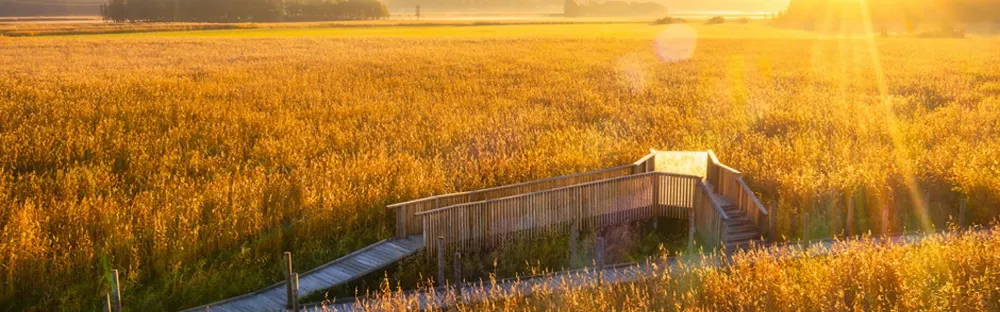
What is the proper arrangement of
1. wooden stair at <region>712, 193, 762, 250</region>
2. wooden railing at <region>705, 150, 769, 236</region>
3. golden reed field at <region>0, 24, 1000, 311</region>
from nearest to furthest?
golden reed field at <region>0, 24, 1000, 311</region>
wooden stair at <region>712, 193, 762, 250</region>
wooden railing at <region>705, 150, 769, 236</region>

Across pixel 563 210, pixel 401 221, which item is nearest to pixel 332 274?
pixel 401 221

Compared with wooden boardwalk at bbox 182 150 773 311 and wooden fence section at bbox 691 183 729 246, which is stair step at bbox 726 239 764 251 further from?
wooden fence section at bbox 691 183 729 246

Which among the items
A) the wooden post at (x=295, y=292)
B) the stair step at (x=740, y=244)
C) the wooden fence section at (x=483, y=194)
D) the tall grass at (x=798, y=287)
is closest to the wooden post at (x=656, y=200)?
the wooden fence section at (x=483, y=194)

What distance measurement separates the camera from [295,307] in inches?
353

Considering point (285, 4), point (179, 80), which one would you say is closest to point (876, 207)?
point (179, 80)

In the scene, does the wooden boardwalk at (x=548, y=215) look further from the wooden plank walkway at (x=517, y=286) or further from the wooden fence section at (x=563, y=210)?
the wooden plank walkway at (x=517, y=286)

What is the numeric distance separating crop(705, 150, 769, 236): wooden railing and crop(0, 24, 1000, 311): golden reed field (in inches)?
30.4

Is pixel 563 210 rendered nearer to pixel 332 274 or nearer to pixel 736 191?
pixel 736 191

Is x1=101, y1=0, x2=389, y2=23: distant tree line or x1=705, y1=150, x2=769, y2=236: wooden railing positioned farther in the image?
x1=101, y1=0, x2=389, y2=23: distant tree line

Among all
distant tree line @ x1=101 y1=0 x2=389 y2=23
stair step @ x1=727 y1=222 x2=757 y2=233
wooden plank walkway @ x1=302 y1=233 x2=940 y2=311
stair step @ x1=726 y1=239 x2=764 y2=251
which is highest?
distant tree line @ x1=101 y1=0 x2=389 y2=23

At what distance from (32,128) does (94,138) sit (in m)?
3.26

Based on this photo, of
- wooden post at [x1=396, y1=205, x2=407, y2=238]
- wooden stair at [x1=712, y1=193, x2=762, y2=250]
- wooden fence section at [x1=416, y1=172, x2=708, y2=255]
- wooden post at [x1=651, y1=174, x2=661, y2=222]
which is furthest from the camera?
wooden post at [x1=651, y1=174, x2=661, y2=222]

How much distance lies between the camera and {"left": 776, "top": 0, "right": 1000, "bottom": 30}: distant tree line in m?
134

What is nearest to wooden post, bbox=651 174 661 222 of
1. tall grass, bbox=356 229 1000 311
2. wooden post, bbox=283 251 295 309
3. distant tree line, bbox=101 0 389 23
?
tall grass, bbox=356 229 1000 311
